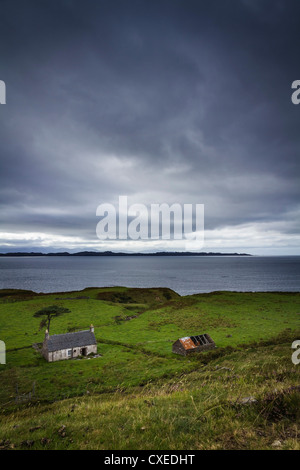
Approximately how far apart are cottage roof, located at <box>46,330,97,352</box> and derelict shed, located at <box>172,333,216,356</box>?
1449cm

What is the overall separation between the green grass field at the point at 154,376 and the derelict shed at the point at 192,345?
1.36 meters

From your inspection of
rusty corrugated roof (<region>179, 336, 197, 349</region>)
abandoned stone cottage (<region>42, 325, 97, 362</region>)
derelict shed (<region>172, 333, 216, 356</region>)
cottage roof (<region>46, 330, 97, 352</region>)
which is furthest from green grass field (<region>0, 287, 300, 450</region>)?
cottage roof (<region>46, 330, 97, 352</region>)

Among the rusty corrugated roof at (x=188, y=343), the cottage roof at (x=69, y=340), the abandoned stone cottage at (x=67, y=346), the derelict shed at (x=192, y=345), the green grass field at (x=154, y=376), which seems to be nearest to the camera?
the green grass field at (x=154, y=376)

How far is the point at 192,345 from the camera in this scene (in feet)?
126

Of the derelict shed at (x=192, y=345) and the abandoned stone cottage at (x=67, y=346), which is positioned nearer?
the abandoned stone cottage at (x=67, y=346)

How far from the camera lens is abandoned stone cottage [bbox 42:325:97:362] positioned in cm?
3719

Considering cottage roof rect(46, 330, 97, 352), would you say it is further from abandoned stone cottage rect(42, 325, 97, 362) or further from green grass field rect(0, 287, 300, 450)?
green grass field rect(0, 287, 300, 450)

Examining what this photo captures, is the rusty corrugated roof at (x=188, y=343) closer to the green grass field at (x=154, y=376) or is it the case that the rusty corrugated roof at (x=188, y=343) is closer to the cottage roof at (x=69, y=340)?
the green grass field at (x=154, y=376)

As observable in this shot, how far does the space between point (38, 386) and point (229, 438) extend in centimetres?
2957

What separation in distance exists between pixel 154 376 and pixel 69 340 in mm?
17110

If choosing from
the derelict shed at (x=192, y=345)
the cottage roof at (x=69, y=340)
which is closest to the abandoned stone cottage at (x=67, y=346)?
the cottage roof at (x=69, y=340)

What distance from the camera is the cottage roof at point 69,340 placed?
123 ft

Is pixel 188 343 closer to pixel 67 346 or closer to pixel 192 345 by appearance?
pixel 192 345
